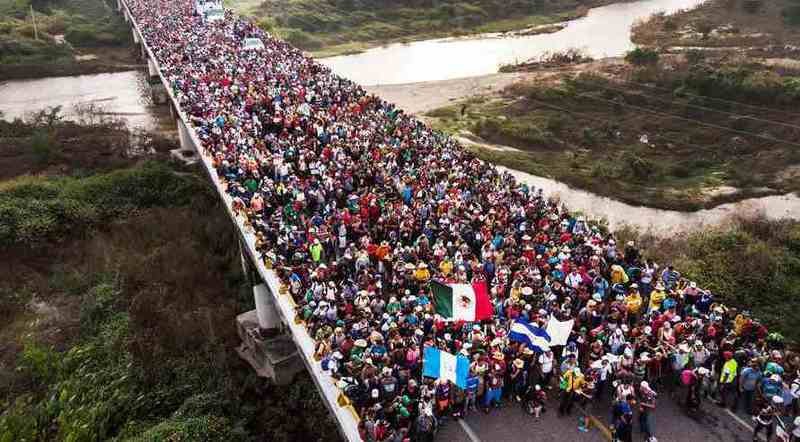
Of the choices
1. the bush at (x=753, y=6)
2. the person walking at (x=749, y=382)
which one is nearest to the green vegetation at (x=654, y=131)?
the person walking at (x=749, y=382)

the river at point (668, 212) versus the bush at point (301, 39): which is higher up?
the bush at point (301, 39)

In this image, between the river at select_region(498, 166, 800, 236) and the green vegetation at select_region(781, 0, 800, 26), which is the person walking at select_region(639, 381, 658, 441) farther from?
the green vegetation at select_region(781, 0, 800, 26)

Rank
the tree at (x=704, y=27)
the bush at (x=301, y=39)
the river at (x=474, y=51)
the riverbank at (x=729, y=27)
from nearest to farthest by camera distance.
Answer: the riverbank at (x=729, y=27) < the tree at (x=704, y=27) < the river at (x=474, y=51) < the bush at (x=301, y=39)

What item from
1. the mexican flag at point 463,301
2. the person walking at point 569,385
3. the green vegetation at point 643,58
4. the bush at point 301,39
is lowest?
the person walking at point 569,385

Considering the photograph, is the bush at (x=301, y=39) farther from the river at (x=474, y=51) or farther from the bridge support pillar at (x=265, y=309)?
the bridge support pillar at (x=265, y=309)

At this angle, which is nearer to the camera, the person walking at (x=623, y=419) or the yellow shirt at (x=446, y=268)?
the person walking at (x=623, y=419)

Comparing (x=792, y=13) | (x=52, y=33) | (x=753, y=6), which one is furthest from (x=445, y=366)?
(x=52, y=33)
